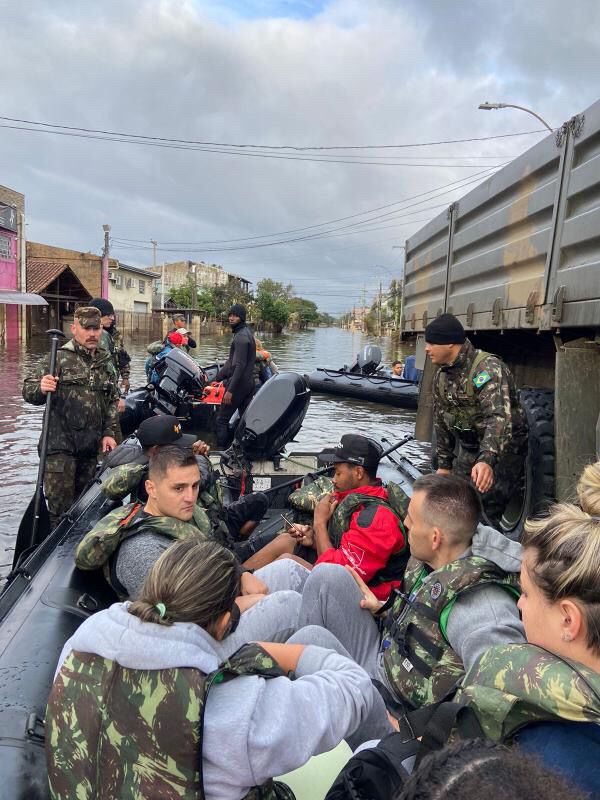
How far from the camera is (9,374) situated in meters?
13.5

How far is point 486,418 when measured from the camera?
3.21 m

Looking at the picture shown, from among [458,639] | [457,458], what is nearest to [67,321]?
[457,458]

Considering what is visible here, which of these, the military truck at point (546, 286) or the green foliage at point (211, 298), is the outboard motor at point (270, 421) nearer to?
the military truck at point (546, 286)

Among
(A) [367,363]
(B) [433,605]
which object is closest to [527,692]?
(B) [433,605]

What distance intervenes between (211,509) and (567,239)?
2103mm

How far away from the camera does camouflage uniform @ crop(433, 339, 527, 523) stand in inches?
124

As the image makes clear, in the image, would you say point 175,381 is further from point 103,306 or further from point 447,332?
point 447,332

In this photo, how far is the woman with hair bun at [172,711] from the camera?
1.07 m

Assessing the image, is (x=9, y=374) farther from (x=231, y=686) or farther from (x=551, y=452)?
(x=231, y=686)

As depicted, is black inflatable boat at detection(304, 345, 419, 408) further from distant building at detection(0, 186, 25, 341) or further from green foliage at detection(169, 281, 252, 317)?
green foliage at detection(169, 281, 252, 317)

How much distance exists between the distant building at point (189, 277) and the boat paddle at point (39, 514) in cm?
4661

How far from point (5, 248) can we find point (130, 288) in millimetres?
16059

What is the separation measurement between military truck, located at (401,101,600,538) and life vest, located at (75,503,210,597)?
1819 mm

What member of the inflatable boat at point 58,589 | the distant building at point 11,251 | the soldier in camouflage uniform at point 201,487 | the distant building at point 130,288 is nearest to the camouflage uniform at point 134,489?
the soldier in camouflage uniform at point 201,487
